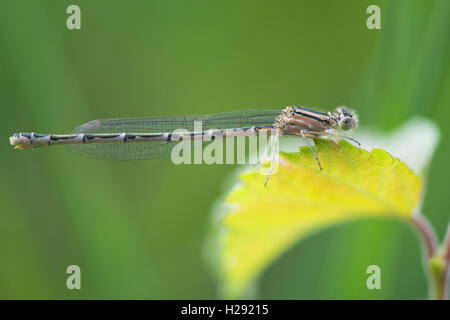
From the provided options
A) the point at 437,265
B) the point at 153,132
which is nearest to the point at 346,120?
the point at 437,265

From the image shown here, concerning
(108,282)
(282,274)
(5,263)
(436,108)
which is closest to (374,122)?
(436,108)

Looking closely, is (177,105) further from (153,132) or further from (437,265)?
(437,265)

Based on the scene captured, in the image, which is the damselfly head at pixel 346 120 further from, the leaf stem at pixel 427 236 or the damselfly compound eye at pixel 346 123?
the leaf stem at pixel 427 236

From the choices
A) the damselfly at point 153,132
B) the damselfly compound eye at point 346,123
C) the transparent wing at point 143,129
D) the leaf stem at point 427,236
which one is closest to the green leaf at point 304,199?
the leaf stem at point 427,236

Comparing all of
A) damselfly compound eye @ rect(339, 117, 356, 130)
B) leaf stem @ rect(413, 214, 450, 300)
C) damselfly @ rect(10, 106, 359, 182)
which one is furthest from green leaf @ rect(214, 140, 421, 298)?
damselfly @ rect(10, 106, 359, 182)

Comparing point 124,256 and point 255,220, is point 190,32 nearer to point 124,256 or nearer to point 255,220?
point 124,256

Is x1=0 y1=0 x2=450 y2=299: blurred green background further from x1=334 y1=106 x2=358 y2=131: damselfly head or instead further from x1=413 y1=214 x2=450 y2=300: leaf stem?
x1=413 y1=214 x2=450 y2=300: leaf stem

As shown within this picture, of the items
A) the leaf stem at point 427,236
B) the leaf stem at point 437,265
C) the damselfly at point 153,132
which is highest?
the damselfly at point 153,132
